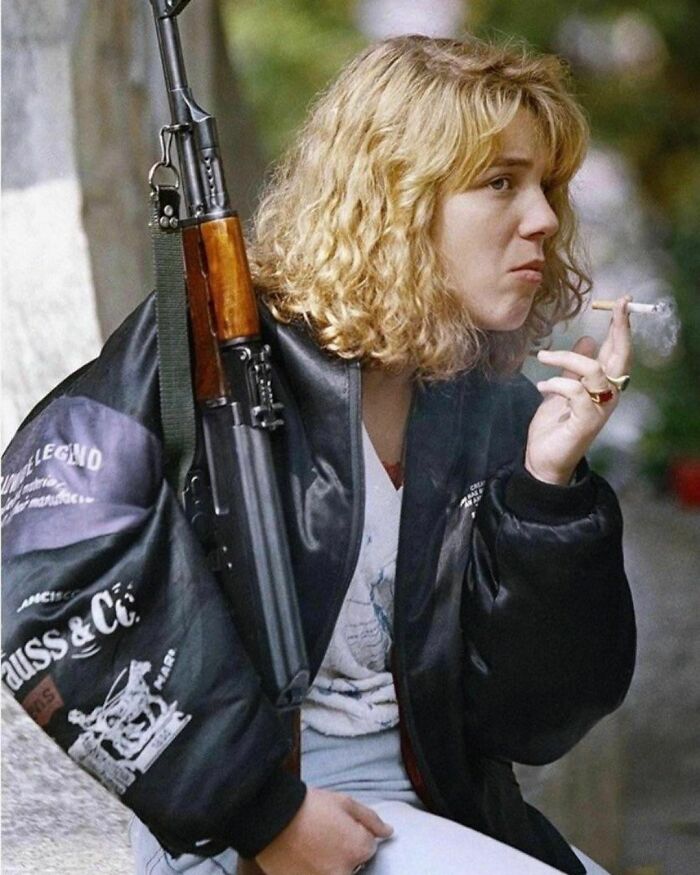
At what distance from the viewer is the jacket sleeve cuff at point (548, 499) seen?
2.02 meters

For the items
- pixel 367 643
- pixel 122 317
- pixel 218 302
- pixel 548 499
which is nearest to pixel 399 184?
pixel 218 302

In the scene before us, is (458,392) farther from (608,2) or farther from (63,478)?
(608,2)

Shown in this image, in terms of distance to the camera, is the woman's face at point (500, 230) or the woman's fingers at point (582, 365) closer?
the woman's fingers at point (582, 365)

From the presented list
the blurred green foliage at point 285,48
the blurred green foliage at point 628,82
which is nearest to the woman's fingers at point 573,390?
→ the blurred green foliage at point 628,82

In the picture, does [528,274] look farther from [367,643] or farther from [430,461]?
[367,643]

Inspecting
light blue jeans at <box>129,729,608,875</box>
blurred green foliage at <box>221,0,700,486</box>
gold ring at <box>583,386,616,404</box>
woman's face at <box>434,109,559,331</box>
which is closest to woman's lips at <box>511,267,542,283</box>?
woman's face at <box>434,109,559,331</box>

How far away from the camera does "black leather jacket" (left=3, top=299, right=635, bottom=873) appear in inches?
70.7

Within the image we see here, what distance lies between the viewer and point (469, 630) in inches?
82.7

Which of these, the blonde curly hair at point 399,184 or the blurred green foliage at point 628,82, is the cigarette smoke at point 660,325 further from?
the blurred green foliage at point 628,82

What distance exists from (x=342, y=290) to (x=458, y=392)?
23 cm

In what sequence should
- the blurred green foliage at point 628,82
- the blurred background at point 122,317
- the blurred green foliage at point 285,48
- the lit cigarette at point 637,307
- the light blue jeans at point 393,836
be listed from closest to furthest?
the light blue jeans at point 393,836 < the lit cigarette at point 637,307 < the blurred background at point 122,317 < the blurred green foliage at point 628,82 < the blurred green foliage at point 285,48

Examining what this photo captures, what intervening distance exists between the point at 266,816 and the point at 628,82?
10.7m

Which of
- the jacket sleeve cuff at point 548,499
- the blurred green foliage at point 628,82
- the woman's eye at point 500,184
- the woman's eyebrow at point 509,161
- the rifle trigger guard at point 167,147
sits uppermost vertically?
the rifle trigger guard at point 167,147

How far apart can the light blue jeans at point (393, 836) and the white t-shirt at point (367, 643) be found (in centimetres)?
3
